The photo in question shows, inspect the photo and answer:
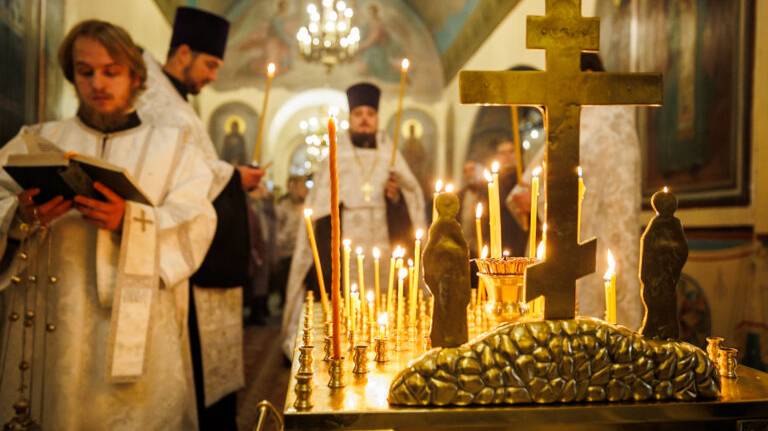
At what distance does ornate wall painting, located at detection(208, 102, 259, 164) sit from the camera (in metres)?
12.6

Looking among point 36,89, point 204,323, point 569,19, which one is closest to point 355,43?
point 36,89

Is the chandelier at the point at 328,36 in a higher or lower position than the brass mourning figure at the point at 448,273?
higher

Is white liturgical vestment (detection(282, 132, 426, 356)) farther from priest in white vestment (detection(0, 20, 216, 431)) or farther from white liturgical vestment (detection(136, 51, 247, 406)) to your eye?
priest in white vestment (detection(0, 20, 216, 431))

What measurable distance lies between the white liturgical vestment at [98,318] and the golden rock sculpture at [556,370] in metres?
1.57

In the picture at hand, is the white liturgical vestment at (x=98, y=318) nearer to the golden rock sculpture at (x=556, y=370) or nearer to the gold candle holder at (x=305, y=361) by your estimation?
the gold candle holder at (x=305, y=361)

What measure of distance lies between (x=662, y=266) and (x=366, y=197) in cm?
377

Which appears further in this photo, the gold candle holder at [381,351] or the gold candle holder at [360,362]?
the gold candle holder at [381,351]

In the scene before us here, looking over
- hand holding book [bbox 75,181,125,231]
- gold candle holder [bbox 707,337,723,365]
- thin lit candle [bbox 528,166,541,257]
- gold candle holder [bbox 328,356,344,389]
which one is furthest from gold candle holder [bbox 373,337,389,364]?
hand holding book [bbox 75,181,125,231]

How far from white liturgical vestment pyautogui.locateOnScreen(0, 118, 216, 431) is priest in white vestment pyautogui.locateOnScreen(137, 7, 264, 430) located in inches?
24.9

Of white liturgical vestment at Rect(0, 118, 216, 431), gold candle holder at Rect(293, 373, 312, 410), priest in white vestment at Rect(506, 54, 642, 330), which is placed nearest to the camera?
gold candle holder at Rect(293, 373, 312, 410)

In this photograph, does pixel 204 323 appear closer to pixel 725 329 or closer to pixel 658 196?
pixel 658 196

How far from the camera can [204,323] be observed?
3.28m

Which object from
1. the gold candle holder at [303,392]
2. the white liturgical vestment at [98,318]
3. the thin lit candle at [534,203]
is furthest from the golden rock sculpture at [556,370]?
the white liturgical vestment at [98,318]

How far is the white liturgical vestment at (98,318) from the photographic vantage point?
2326 mm
